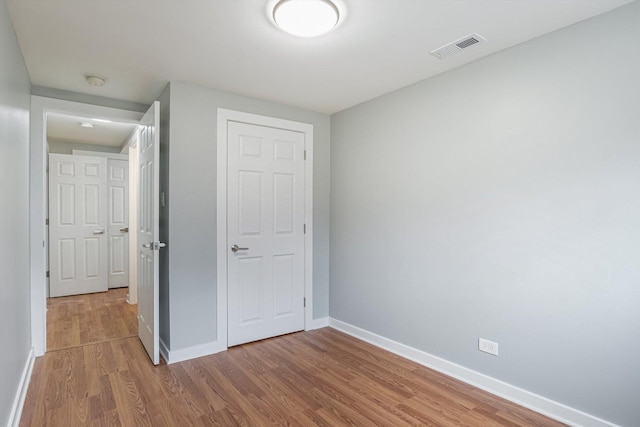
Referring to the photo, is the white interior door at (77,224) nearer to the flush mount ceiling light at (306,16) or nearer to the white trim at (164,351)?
the white trim at (164,351)

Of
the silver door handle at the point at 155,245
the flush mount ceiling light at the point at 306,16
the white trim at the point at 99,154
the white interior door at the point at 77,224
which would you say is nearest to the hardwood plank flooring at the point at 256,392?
the silver door handle at the point at 155,245

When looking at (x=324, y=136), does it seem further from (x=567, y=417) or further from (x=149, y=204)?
(x=567, y=417)

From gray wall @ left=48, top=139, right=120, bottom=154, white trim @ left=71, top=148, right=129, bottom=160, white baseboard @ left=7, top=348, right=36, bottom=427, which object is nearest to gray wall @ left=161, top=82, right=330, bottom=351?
white baseboard @ left=7, top=348, right=36, bottom=427

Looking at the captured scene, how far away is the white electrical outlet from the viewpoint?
2375 mm

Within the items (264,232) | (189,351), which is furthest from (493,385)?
(189,351)

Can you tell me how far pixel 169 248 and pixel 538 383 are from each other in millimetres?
2855

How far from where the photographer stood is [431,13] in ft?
6.22

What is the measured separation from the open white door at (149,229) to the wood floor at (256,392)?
25cm

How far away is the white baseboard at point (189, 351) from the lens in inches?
112

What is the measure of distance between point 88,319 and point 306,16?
13.6 feet

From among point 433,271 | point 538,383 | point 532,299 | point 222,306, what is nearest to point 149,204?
point 222,306

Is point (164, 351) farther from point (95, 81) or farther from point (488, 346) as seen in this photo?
point (488, 346)

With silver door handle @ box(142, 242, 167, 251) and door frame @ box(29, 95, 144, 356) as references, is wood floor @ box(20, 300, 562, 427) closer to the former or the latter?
door frame @ box(29, 95, 144, 356)

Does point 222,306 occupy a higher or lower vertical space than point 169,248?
lower
